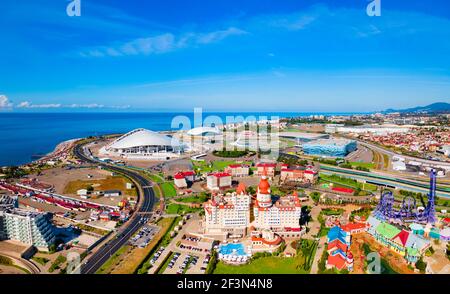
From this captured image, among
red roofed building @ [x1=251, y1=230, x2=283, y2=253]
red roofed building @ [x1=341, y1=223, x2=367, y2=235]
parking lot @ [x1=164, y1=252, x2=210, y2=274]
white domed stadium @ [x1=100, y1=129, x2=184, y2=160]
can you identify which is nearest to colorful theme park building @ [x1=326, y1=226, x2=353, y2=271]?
red roofed building @ [x1=341, y1=223, x2=367, y2=235]

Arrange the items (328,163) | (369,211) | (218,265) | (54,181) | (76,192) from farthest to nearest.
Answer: (328,163), (54,181), (76,192), (369,211), (218,265)

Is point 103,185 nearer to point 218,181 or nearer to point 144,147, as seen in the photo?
point 218,181

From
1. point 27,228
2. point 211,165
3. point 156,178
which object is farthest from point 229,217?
point 211,165

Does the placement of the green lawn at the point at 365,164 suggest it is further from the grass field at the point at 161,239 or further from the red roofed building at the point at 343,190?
the grass field at the point at 161,239

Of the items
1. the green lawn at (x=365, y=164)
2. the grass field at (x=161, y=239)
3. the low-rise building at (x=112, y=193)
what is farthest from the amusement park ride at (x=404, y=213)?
the low-rise building at (x=112, y=193)

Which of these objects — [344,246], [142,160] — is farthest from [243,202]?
[142,160]

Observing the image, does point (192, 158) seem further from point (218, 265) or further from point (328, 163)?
point (218, 265)
